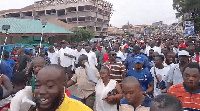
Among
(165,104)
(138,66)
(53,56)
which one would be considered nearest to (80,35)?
(53,56)

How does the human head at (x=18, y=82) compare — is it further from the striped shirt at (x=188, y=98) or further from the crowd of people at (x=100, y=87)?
the striped shirt at (x=188, y=98)

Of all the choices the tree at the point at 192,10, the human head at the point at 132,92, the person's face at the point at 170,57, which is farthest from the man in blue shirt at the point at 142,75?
the tree at the point at 192,10

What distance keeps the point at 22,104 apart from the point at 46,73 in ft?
2.73

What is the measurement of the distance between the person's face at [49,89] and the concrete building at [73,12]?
167 ft

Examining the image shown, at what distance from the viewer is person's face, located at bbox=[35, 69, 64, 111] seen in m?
1.83

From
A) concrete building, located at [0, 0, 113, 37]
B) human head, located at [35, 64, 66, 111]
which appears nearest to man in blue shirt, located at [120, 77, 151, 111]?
human head, located at [35, 64, 66, 111]

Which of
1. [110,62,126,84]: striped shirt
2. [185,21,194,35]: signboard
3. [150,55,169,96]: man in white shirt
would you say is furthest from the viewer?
[185,21,194,35]: signboard

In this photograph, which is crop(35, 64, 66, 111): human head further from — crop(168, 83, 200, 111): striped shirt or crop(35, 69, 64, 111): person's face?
crop(168, 83, 200, 111): striped shirt

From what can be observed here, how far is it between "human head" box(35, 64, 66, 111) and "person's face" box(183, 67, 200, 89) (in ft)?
6.36

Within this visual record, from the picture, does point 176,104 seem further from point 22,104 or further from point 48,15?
point 48,15

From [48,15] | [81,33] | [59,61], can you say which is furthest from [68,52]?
[48,15]

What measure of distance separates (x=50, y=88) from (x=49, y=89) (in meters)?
0.01

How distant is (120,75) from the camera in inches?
229

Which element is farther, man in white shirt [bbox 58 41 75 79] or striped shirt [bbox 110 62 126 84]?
man in white shirt [bbox 58 41 75 79]
